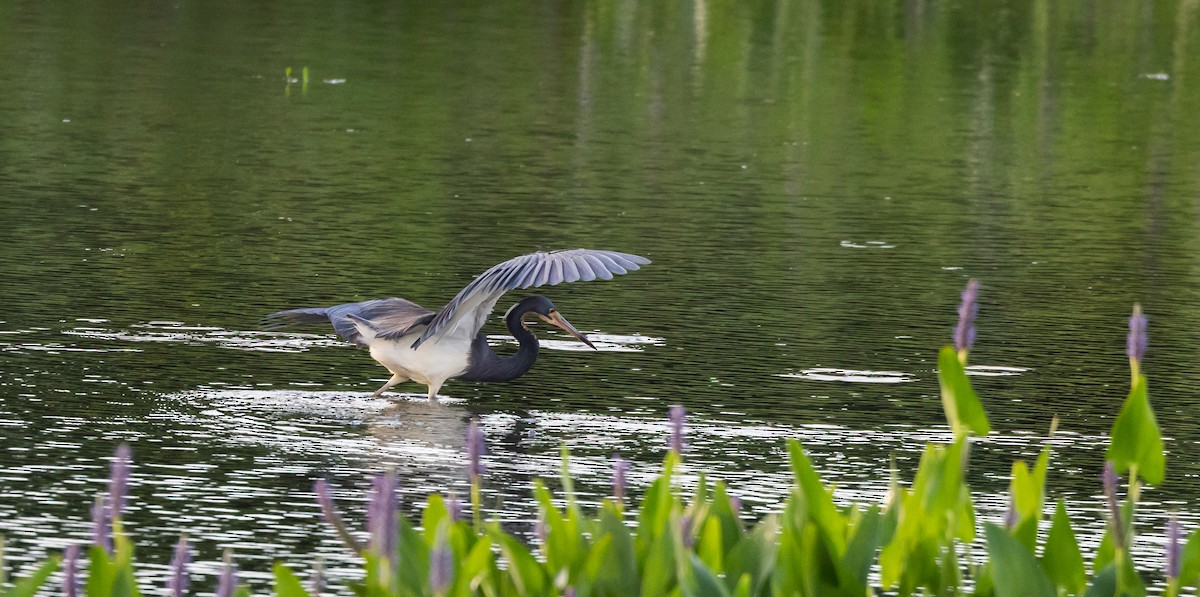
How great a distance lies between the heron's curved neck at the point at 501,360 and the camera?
1009 centimetres

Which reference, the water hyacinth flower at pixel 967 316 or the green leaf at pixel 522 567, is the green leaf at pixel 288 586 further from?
the water hyacinth flower at pixel 967 316

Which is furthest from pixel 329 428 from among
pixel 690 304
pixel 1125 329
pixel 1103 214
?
pixel 1103 214

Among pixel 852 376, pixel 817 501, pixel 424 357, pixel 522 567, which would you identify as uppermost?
pixel 817 501

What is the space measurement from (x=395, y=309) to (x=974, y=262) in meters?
5.65

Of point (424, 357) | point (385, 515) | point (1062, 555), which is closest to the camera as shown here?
point (385, 515)

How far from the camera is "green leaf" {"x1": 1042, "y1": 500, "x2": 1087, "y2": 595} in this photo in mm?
5414

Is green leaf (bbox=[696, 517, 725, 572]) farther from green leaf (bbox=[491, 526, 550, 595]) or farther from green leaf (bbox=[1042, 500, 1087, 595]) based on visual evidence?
green leaf (bbox=[1042, 500, 1087, 595])

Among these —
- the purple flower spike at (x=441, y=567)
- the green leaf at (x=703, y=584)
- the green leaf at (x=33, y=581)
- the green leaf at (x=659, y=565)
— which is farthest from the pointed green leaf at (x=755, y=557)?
the green leaf at (x=33, y=581)

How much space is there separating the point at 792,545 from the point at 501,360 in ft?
16.4

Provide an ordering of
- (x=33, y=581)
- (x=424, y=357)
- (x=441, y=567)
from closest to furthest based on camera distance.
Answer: (x=441, y=567)
(x=33, y=581)
(x=424, y=357)

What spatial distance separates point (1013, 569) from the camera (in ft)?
16.7

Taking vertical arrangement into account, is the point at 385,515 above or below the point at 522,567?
above

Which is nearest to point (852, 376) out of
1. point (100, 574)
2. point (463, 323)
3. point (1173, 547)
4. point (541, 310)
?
point (541, 310)

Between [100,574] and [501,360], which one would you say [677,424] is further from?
[501,360]
